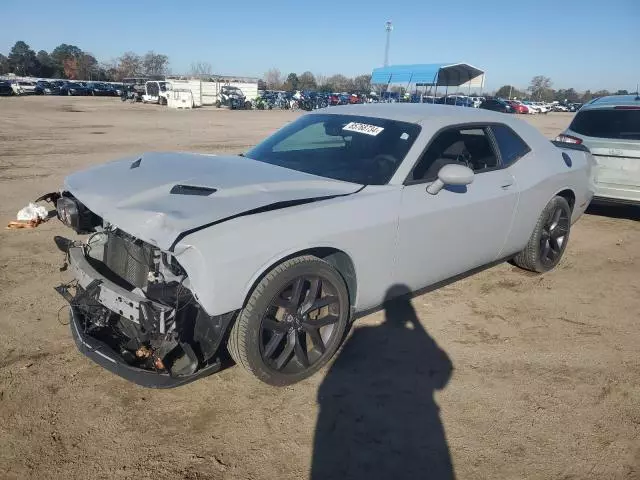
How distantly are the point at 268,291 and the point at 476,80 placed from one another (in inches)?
1157

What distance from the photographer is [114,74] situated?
308 ft

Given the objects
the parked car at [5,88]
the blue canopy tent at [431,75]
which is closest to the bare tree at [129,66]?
the parked car at [5,88]

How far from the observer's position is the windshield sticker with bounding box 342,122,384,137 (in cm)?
367

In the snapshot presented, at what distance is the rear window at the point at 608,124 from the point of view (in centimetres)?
638

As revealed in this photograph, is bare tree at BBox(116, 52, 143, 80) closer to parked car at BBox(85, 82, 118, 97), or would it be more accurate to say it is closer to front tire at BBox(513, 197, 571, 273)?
parked car at BBox(85, 82, 118, 97)

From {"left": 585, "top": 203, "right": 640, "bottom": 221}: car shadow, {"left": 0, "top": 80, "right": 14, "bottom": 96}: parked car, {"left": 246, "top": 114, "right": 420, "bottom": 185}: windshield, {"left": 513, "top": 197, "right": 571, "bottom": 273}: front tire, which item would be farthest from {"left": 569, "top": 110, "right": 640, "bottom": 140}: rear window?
{"left": 0, "top": 80, "right": 14, "bottom": 96}: parked car

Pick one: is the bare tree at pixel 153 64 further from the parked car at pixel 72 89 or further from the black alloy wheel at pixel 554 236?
the black alloy wheel at pixel 554 236

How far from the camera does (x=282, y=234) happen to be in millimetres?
2639

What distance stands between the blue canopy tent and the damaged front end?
2510 centimetres

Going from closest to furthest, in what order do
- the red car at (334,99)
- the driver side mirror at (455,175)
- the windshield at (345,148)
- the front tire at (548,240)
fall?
the driver side mirror at (455,175) → the windshield at (345,148) → the front tire at (548,240) → the red car at (334,99)

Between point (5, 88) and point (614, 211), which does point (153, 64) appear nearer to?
point (5, 88)

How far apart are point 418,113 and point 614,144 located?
3.96 m

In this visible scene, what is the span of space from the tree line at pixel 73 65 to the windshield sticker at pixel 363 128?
98.8m

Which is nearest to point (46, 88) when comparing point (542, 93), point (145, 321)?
point (145, 321)
